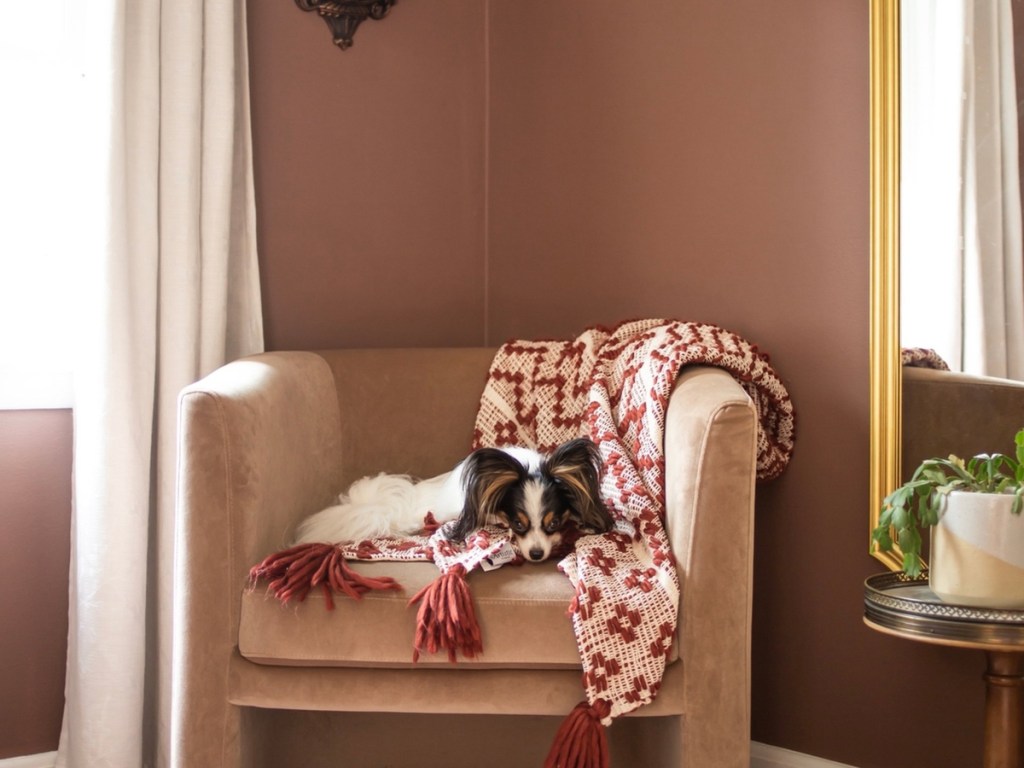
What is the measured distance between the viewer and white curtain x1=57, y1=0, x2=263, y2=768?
96.2 inches

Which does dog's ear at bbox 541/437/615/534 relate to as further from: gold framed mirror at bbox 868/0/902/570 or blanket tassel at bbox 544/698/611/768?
gold framed mirror at bbox 868/0/902/570

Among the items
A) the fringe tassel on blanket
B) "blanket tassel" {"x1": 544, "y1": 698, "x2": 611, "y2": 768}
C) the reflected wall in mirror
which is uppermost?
the reflected wall in mirror

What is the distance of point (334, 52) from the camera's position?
2.96m

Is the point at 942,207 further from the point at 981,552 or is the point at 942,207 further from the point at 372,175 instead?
the point at 372,175

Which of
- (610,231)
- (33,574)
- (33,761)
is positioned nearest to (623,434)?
(610,231)

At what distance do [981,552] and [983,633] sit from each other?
0.44ft

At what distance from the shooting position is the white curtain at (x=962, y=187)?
196 cm

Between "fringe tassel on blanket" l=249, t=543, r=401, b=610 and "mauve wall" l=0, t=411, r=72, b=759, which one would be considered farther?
"mauve wall" l=0, t=411, r=72, b=759

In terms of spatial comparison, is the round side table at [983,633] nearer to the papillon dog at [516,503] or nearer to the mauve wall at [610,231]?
the mauve wall at [610,231]

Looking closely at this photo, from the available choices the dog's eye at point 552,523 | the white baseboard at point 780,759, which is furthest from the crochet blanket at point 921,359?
the white baseboard at point 780,759

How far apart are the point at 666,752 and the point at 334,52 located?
2.15m

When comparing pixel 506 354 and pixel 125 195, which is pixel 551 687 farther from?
pixel 125 195

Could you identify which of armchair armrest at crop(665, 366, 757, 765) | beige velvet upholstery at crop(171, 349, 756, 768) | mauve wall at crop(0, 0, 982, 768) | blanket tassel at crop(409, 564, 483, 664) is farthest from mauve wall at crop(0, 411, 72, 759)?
armchair armrest at crop(665, 366, 757, 765)

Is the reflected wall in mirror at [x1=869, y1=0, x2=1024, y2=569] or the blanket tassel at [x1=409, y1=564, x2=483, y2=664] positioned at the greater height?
the reflected wall in mirror at [x1=869, y1=0, x2=1024, y2=569]
